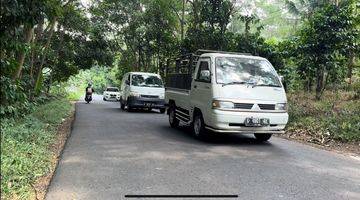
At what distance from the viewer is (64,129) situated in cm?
1299

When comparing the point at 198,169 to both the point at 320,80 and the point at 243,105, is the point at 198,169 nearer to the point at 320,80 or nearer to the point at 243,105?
the point at 243,105

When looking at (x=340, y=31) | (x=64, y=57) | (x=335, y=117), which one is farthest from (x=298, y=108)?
(x=64, y=57)

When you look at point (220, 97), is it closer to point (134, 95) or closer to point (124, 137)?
point (124, 137)

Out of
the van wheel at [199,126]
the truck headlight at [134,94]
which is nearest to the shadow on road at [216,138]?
the van wheel at [199,126]

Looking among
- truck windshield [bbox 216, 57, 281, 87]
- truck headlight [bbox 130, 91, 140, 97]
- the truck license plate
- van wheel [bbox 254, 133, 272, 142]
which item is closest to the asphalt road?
van wheel [bbox 254, 133, 272, 142]

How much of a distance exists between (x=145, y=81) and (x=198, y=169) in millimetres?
14184

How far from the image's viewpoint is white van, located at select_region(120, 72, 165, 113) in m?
20.3

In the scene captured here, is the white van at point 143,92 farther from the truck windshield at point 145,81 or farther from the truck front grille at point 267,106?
the truck front grille at point 267,106

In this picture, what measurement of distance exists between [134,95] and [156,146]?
10758 millimetres

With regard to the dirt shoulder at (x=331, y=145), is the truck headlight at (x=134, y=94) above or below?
above


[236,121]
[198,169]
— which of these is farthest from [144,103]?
[198,169]

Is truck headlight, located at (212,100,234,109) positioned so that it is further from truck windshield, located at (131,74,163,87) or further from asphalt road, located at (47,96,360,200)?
truck windshield, located at (131,74,163,87)

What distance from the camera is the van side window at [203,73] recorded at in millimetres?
10499

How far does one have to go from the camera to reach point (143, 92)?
20469 mm
